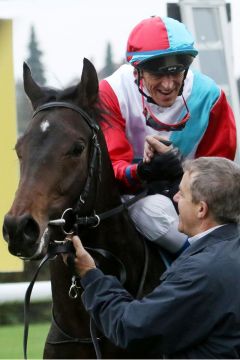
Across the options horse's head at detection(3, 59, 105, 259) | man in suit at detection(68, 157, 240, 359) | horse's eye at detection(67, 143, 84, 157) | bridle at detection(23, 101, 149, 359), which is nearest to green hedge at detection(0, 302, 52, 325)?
bridle at detection(23, 101, 149, 359)

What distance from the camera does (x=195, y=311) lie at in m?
3.00

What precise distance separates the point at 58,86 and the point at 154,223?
2.61 feet

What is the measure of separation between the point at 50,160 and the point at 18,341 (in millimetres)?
6109

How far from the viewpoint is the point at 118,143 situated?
172 inches

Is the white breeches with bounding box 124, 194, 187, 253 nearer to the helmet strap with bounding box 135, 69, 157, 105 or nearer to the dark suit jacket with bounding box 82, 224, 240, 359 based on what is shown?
the helmet strap with bounding box 135, 69, 157, 105

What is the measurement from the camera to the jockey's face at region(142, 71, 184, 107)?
14.0 feet

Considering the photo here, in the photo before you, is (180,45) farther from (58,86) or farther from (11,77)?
(11,77)

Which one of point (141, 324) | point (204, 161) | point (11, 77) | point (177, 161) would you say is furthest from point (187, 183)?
point (11, 77)

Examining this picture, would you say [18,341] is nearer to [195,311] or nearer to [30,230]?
[30,230]

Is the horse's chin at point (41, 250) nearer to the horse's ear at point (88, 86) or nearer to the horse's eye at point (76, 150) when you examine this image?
the horse's eye at point (76, 150)

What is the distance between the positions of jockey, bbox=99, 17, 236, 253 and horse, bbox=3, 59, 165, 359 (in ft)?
0.45

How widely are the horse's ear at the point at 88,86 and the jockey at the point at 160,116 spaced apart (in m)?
0.13

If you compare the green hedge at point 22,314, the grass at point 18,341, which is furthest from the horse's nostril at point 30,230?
the green hedge at point 22,314

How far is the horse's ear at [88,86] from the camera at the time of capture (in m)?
3.96
